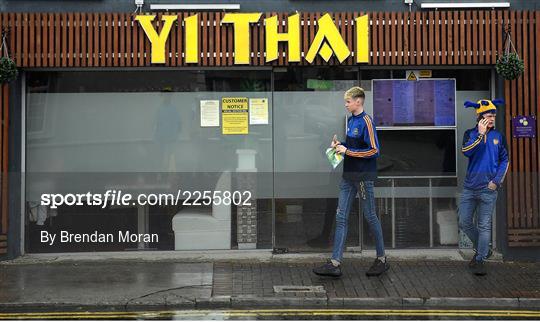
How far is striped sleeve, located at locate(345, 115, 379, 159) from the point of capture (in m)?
8.03

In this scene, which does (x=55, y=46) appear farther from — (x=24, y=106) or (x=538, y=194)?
(x=538, y=194)

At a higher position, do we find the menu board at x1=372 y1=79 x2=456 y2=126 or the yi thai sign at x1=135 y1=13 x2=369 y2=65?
the yi thai sign at x1=135 y1=13 x2=369 y2=65

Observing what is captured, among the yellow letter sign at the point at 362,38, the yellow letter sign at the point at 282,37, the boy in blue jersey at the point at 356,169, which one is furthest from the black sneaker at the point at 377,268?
the yellow letter sign at the point at 282,37

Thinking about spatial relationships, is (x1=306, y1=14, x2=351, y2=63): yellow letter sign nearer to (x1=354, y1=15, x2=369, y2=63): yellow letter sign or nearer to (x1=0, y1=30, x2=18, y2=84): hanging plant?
(x1=354, y1=15, x2=369, y2=63): yellow letter sign

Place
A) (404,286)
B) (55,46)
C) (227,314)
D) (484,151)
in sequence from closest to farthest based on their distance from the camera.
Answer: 1. (227,314)
2. (404,286)
3. (484,151)
4. (55,46)

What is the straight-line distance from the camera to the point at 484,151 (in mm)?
8453

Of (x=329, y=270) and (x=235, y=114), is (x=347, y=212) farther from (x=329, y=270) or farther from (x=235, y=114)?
(x=235, y=114)

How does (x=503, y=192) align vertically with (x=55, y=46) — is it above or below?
below

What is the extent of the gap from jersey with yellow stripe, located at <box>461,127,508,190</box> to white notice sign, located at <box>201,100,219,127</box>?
3.25 m

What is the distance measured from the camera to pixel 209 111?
31.5ft

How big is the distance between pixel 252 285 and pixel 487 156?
313 centimetres

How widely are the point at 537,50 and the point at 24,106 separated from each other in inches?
262

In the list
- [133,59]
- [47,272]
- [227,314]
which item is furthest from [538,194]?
[47,272]
